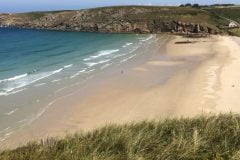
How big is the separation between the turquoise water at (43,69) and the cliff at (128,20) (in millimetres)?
13446

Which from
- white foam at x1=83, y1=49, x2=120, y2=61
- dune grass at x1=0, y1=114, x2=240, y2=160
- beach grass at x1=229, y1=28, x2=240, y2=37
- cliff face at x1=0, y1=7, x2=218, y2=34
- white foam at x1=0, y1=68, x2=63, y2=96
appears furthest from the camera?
cliff face at x1=0, y1=7, x2=218, y2=34

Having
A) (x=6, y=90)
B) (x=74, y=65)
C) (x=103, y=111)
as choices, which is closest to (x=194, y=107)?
(x=103, y=111)

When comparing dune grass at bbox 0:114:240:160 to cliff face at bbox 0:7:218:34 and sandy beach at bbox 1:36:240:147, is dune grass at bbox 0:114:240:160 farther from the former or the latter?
cliff face at bbox 0:7:218:34

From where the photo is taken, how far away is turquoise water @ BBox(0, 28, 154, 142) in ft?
74.1

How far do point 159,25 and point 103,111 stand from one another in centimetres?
5481

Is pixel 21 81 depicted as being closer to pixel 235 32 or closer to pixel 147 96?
pixel 147 96

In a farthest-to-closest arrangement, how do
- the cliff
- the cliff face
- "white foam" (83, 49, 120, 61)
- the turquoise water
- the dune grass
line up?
the cliff face, the cliff, "white foam" (83, 49, 120, 61), the turquoise water, the dune grass

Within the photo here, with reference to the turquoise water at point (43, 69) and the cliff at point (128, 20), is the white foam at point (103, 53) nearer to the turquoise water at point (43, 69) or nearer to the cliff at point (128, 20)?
the turquoise water at point (43, 69)

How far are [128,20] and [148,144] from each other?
72.4 metres

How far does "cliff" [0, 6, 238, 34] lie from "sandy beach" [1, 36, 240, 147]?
104 ft

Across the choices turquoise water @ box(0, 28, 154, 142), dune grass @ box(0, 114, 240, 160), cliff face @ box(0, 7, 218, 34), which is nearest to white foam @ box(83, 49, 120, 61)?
turquoise water @ box(0, 28, 154, 142)

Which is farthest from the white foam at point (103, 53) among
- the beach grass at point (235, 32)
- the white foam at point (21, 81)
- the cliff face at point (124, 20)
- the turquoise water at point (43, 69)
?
the cliff face at point (124, 20)

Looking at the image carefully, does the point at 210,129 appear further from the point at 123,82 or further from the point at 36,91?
the point at 123,82

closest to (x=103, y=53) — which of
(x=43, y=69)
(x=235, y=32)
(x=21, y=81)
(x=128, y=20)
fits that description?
(x=43, y=69)
